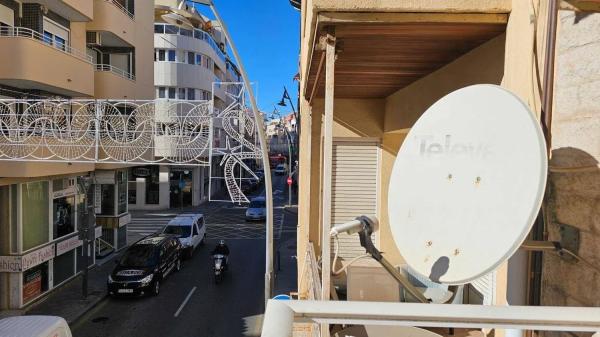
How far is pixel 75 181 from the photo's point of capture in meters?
17.4

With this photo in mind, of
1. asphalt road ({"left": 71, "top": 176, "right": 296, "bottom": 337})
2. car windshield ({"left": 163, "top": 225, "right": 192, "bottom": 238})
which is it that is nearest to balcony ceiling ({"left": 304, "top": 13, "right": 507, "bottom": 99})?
asphalt road ({"left": 71, "top": 176, "right": 296, "bottom": 337})

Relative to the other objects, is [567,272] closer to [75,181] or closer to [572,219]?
[572,219]

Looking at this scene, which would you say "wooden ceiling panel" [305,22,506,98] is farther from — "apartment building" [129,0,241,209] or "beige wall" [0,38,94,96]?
"apartment building" [129,0,241,209]

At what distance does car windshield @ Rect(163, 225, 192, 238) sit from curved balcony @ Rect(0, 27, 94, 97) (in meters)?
8.40

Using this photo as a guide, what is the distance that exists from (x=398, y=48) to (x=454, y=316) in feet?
10.4

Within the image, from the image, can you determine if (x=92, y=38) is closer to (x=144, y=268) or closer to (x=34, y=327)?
(x=144, y=268)

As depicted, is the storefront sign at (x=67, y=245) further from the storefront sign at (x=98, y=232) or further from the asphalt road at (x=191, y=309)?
the asphalt road at (x=191, y=309)

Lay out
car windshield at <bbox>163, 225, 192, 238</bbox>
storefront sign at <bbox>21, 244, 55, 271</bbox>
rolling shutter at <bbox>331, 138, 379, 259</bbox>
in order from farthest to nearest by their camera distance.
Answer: car windshield at <bbox>163, 225, 192, 238</bbox>
storefront sign at <bbox>21, 244, 55, 271</bbox>
rolling shutter at <bbox>331, 138, 379, 259</bbox>

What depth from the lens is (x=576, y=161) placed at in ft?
7.96

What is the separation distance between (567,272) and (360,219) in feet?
4.43

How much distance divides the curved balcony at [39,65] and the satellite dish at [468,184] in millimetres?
12548

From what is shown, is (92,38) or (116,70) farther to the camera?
(116,70)

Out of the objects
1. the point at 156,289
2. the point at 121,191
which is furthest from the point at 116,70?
the point at 156,289

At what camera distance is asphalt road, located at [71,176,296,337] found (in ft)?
42.0
